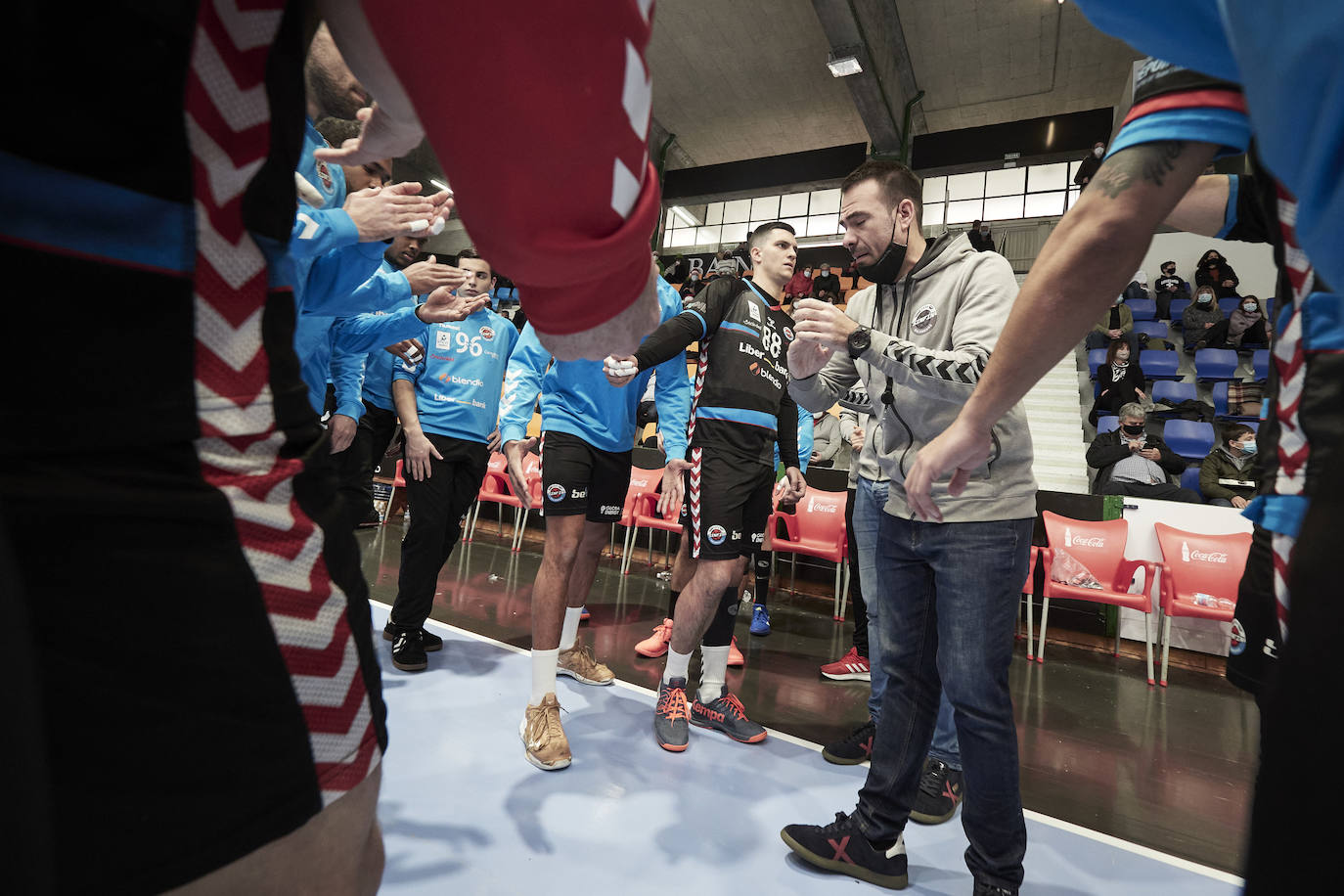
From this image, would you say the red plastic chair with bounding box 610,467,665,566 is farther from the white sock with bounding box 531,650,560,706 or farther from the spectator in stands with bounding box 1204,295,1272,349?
the spectator in stands with bounding box 1204,295,1272,349

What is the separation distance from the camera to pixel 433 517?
10.8 feet

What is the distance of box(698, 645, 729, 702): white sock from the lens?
278 centimetres

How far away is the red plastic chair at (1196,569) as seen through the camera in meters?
4.15

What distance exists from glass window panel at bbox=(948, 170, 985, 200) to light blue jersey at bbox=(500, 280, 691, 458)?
13.2 m

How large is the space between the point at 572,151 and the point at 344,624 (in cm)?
35

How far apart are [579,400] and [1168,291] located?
1141 cm

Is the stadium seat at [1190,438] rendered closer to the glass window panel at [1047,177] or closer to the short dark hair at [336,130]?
the glass window panel at [1047,177]

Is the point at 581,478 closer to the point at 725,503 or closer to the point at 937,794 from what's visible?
the point at 725,503

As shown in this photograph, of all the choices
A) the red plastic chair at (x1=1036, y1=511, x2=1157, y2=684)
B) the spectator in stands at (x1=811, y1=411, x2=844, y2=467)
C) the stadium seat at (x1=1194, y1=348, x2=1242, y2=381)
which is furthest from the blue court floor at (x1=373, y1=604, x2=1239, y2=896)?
the stadium seat at (x1=1194, y1=348, x2=1242, y2=381)

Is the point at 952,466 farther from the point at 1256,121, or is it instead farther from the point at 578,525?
the point at 578,525

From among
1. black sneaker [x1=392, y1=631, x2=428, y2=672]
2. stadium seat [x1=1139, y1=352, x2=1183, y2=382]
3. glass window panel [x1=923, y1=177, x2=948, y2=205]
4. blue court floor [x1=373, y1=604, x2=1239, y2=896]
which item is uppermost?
glass window panel [x1=923, y1=177, x2=948, y2=205]

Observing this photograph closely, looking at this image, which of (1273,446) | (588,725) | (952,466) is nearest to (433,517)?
(588,725)

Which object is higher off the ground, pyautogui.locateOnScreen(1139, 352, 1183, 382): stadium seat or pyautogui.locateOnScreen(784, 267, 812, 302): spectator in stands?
pyautogui.locateOnScreen(784, 267, 812, 302): spectator in stands

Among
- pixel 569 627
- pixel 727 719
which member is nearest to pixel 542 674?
pixel 569 627
